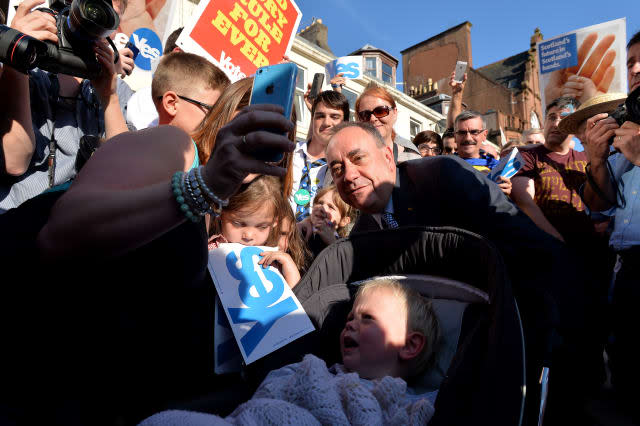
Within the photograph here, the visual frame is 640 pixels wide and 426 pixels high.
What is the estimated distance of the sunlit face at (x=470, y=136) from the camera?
14.0ft

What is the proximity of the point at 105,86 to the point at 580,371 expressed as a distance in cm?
236

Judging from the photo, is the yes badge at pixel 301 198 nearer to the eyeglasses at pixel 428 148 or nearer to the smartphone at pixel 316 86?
the smartphone at pixel 316 86

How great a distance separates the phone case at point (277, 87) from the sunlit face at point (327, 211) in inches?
73.6

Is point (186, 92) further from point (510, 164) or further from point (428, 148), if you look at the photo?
point (428, 148)

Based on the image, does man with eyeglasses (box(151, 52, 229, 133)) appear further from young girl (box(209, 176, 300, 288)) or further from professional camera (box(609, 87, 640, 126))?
professional camera (box(609, 87, 640, 126))

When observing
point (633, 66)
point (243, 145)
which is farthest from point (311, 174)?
point (243, 145)

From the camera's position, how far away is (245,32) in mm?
3229

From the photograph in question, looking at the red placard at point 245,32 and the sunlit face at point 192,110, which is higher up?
the red placard at point 245,32

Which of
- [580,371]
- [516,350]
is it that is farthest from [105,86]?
[580,371]

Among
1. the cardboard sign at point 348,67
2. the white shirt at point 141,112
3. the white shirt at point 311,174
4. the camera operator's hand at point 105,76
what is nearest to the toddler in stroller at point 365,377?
the camera operator's hand at point 105,76

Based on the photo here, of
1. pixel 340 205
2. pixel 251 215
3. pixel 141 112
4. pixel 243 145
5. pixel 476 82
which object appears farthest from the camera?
pixel 476 82

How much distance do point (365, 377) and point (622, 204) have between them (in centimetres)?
191

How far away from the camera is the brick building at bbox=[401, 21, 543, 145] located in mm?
25484

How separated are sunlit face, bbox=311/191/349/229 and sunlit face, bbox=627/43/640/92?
6.24 ft
